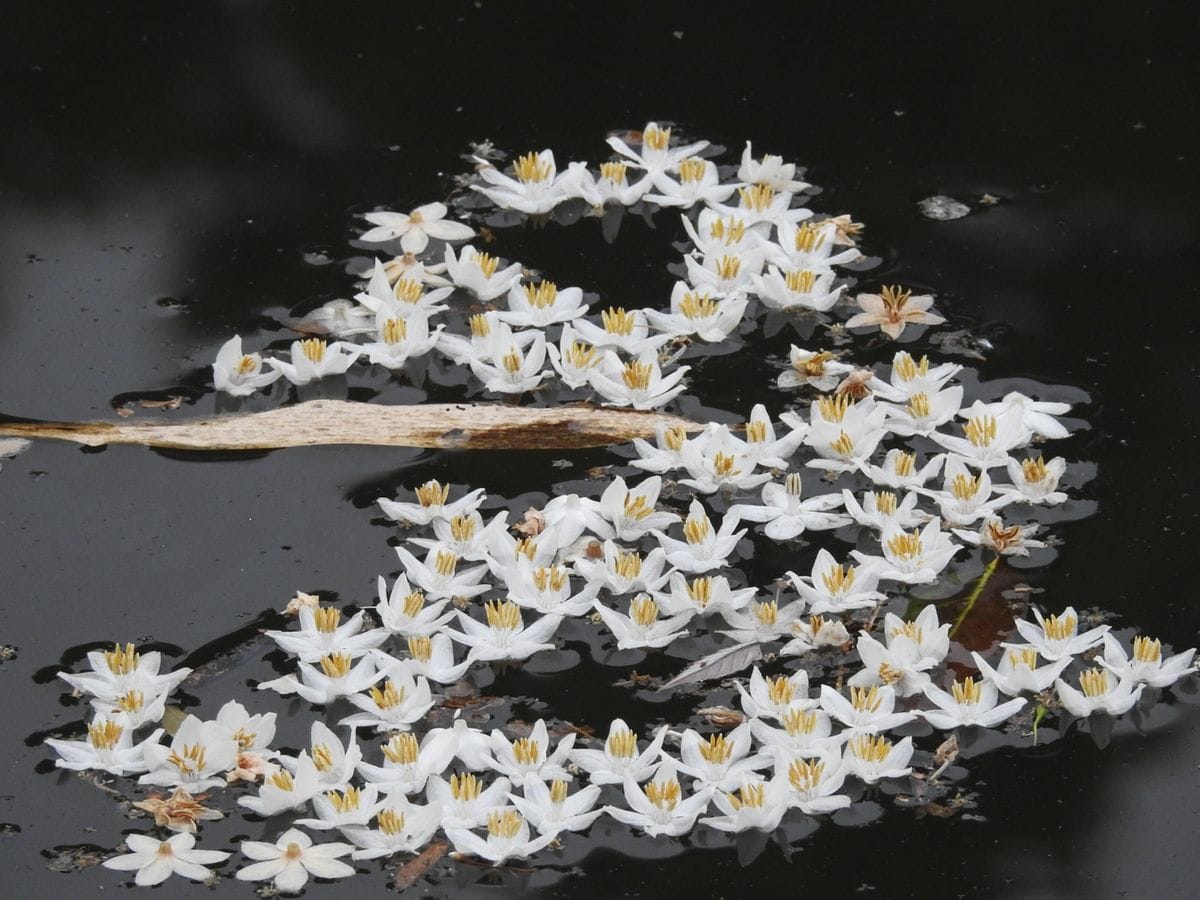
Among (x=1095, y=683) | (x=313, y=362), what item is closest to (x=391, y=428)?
(x=313, y=362)

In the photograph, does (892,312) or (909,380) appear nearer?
(909,380)

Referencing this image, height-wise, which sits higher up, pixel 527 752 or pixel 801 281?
pixel 801 281

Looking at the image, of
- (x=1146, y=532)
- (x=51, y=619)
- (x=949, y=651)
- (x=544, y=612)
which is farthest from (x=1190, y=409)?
(x=51, y=619)

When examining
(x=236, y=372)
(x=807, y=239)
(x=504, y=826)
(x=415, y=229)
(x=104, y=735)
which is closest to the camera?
(x=504, y=826)

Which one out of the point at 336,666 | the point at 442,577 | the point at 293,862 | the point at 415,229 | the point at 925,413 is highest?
the point at 415,229

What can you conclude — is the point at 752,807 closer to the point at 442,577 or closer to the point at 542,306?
the point at 442,577

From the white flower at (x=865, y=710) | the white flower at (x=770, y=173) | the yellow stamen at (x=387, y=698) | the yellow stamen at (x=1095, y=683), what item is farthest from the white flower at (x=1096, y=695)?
the white flower at (x=770, y=173)

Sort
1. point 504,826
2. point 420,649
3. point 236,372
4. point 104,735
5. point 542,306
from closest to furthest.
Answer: point 504,826, point 104,735, point 420,649, point 236,372, point 542,306

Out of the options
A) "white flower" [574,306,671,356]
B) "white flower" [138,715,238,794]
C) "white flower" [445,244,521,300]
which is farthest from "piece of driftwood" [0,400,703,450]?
"white flower" [138,715,238,794]
